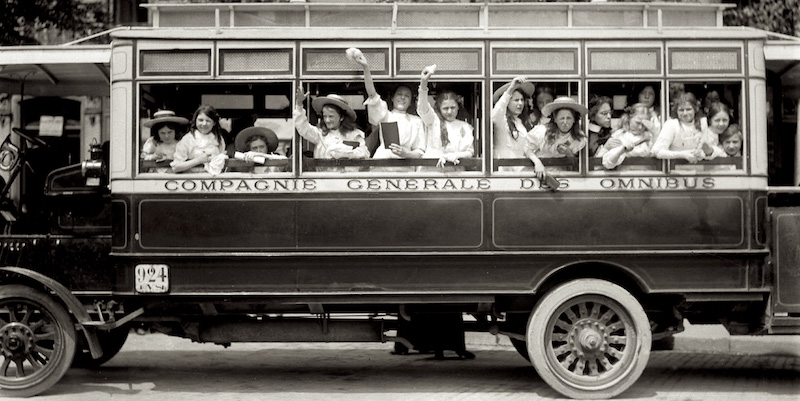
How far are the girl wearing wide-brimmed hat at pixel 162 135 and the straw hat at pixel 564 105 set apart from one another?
109 inches

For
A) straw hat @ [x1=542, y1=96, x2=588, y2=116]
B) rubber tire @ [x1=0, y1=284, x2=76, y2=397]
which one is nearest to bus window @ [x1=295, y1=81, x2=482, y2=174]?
straw hat @ [x1=542, y1=96, x2=588, y2=116]

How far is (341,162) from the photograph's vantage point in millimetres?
7719

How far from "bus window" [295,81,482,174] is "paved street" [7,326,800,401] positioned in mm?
1778

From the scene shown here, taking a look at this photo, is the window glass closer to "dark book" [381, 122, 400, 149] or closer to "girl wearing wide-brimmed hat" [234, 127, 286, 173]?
"dark book" [381, 122, 400, 149]

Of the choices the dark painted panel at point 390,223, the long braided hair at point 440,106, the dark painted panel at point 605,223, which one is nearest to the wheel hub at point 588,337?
the dark painted panel at point 605,223

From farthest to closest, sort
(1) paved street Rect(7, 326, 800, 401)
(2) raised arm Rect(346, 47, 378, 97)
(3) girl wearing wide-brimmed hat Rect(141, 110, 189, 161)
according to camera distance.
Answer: (1) paved street Rect(7, 326, 800, 401)
(3) girl wearing wide-brimmed hat Rect(141, 110, 189, 161)
(2) raised arm Rect(346, 47, 378, 97)

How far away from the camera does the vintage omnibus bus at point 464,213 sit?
7.62m

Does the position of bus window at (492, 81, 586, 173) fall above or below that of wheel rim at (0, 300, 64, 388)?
above

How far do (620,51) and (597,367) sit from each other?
7.93 feet

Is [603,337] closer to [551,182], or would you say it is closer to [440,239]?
[551,182]

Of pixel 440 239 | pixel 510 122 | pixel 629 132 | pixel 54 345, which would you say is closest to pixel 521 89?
pixel 510 122

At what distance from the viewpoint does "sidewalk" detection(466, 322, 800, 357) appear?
439 inches

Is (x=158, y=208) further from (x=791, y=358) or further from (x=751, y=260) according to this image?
(x=791, y=358)

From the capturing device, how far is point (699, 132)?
307 inches
